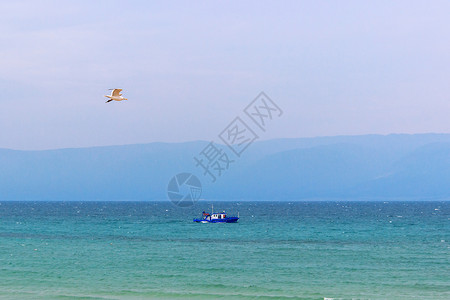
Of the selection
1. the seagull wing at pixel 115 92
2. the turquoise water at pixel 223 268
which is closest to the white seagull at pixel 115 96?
the seagull wing at pixel 115 92

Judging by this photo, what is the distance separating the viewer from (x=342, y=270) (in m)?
52.8

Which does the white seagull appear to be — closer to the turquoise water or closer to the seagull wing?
the seagull wing

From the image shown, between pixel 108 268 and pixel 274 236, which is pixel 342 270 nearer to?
pixel 108 268

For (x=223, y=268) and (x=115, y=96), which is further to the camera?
(x=223, y=268)

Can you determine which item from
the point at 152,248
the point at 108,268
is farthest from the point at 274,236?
the point at 108,268

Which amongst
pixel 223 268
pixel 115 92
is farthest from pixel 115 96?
pixel 223 268

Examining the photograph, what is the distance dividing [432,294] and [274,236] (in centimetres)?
5084

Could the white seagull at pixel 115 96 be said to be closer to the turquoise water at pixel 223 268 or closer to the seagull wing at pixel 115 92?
the seagull wing at pixel 115 92

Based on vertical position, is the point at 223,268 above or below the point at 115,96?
below

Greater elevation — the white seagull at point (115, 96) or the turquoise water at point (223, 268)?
the white seagull at point (115, 96)

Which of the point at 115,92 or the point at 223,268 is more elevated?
the point at 115,92

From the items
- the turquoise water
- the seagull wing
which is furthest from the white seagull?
the turquoise water

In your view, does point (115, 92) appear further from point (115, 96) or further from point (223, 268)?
point (223, 268)

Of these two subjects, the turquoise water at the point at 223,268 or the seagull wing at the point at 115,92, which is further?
the turquoise water at the point at 223,268
